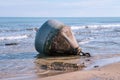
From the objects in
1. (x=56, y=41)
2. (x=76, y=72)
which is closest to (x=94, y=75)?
(x=76, y=72)

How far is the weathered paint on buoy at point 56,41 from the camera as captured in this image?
1272cm

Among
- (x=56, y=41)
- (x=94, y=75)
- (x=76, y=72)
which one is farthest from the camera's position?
(x=56, y=41)

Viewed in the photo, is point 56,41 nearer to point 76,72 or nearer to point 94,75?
point 76,72

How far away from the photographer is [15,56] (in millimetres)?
12891

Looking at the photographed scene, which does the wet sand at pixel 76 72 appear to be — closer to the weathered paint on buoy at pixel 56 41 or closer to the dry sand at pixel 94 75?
the dry sand at pixel 94 75

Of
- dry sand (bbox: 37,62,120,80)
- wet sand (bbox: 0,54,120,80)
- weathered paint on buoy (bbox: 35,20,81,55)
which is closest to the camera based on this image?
dry sand (bbox: 37,62,120,80)

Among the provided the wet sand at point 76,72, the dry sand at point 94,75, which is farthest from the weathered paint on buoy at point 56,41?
the dry sand at point 94,75

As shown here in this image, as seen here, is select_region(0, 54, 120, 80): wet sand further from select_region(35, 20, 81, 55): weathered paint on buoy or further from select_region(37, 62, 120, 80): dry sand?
select_region(35, 20, 81, 55): weathered paint on buoy

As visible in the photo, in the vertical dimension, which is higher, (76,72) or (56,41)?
(56,41)

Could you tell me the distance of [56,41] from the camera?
12711 mm

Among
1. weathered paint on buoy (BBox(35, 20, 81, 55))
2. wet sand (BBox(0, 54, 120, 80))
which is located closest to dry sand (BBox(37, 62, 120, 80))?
wet sand (BBox(0, 54, 120, 80))

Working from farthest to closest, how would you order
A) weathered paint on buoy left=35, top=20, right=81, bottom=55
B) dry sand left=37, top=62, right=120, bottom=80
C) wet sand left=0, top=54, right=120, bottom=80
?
weathered paint on buoy left=35, top=20, right=81, bottom=55 < wet sand left=0, top=54, right=120, bottom=80 < dry sand left=37, top=62, right=120, bottom=80

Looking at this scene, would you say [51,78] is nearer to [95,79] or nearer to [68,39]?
[95,79]

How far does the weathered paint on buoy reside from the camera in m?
12.7
